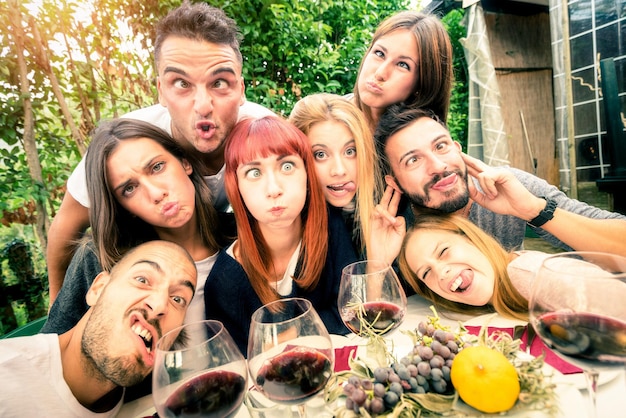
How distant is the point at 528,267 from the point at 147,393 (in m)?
1.49

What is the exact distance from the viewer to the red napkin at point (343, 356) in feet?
3.44

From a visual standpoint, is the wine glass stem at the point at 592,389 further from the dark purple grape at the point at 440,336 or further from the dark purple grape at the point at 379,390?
the dark purple grape at the point at 379,390

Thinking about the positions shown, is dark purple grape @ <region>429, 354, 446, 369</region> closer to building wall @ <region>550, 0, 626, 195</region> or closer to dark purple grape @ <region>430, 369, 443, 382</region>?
dark purple grape @ <region>430, 369, 443, 382</region>

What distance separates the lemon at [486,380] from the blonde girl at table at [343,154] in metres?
0.86

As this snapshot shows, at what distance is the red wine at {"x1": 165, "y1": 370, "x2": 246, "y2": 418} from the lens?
719mm

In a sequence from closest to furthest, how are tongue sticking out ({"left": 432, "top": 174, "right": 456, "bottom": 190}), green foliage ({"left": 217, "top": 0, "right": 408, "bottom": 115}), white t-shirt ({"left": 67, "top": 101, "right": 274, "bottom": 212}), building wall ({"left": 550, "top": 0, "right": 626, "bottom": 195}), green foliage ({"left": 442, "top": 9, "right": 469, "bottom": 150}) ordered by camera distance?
tongue sticking out ({"left": 432, "top": 174, "right": 456, "bottom": 190}) → white t-shirt ({"left": 67, "top": 101, "right": 274, "bottom": 212}) → green foliage ({"left": 217, "top": 0, "right": 408, "bottom": 115}) → building wall ({"left": 550, "top": 0, "right": 626, "bottom": 195}) → green foliage ({"left": 442, "top": 9, "right": 469, "bottom": 150})

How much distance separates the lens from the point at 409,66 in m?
1.75

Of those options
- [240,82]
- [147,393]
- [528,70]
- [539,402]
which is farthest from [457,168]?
[528,70]

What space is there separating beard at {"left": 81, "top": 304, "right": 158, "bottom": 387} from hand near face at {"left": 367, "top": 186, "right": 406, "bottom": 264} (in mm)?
978

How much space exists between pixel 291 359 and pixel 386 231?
3.00ft

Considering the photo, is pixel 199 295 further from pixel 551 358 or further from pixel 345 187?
pixel 551 358

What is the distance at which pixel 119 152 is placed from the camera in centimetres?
127

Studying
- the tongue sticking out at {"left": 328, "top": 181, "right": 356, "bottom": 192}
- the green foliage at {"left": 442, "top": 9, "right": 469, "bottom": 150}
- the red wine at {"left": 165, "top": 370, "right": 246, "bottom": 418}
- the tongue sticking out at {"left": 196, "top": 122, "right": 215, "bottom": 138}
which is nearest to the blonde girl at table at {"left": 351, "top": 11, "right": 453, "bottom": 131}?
the tongue sticking out at {"left": 328, "top": 181, "right": 356, "bottom": 192}

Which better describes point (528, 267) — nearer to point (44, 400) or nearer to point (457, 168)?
point (457, 168)
